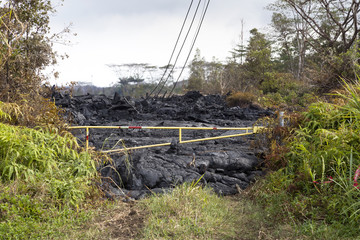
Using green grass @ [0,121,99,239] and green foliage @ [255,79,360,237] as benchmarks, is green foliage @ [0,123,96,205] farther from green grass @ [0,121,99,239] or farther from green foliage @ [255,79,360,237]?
green foliage @ [255,79,360,237]

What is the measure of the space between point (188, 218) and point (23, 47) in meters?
6.31

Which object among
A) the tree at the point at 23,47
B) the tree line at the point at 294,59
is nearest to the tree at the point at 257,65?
the tree line at the point at 294,59

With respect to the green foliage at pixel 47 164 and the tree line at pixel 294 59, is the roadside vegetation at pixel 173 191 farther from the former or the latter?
the tree line at pixel 294 59

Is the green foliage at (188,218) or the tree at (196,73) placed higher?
the tree at (196,73)

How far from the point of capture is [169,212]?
4039mm

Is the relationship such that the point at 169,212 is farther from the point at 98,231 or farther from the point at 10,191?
the point at 10,191

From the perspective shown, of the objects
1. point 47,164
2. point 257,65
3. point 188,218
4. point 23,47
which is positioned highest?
point 257,65

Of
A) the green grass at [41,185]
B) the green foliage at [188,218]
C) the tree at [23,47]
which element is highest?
the tree at [23,47]

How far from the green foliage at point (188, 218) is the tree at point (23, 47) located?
343cm

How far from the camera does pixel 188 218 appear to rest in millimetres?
3885

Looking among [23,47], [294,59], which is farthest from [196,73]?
[23,47]

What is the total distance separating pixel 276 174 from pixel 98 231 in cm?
306

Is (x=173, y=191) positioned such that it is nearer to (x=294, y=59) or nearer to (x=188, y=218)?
(x=188, y=218)

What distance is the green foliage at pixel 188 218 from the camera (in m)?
3.67
